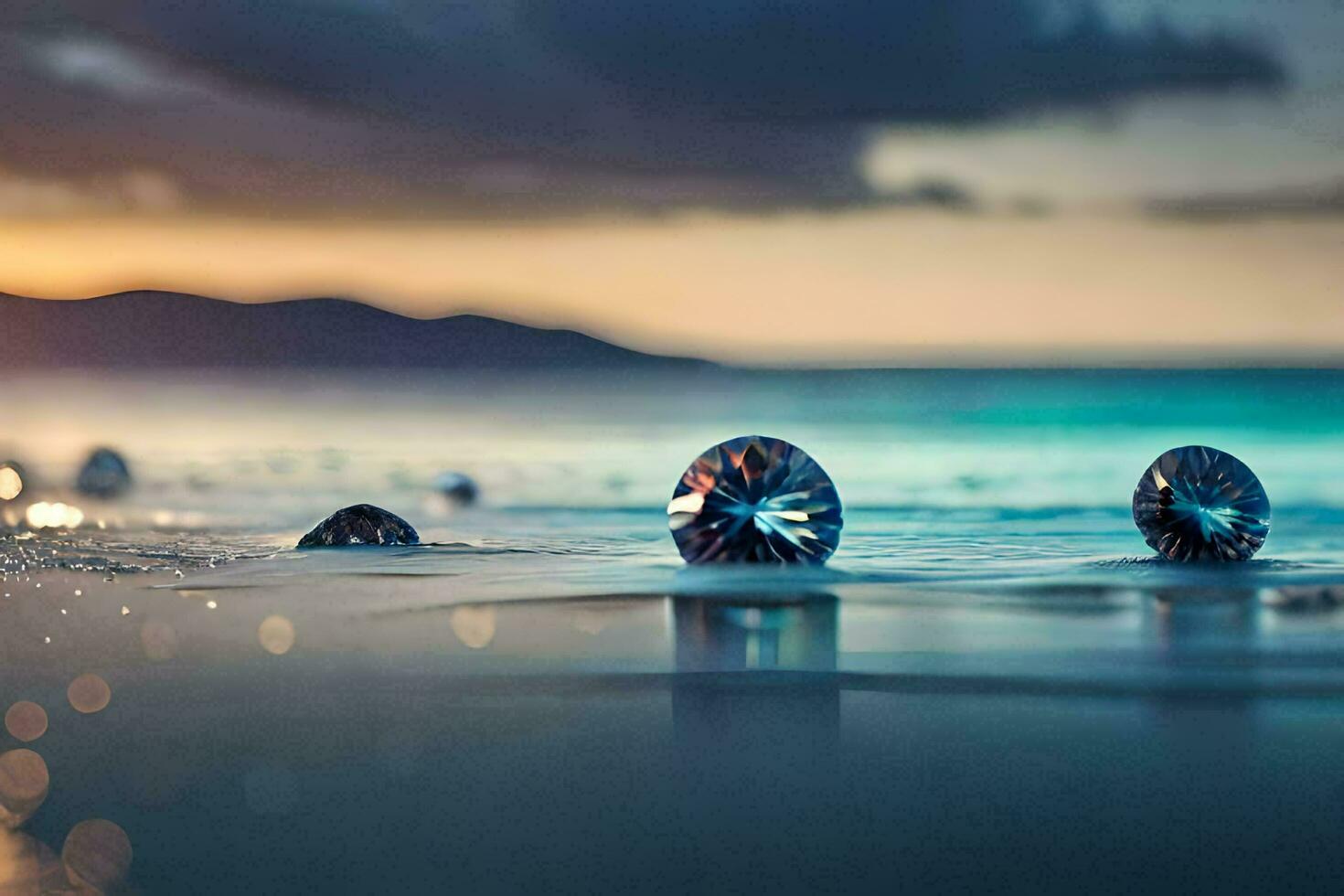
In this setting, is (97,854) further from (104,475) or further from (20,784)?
(104,475)

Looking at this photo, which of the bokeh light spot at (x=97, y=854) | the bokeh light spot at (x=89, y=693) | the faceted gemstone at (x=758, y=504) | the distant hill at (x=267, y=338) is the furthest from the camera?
the distant hill at (x=267, y=338)

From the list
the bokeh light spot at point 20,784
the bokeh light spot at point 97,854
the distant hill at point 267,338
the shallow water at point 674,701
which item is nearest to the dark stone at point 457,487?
the shallow water at point 674,701

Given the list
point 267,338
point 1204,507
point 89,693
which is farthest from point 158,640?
point 267,338

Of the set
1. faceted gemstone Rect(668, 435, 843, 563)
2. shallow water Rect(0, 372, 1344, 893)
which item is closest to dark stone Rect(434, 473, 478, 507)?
shallow water Rect(0, 372, 1344, 893)

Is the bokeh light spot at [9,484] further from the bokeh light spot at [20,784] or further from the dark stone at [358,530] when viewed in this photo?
the bokeh light spot at [20,784]

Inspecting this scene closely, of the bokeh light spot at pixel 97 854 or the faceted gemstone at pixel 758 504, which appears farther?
the faceted gemstone at pixel 758 504

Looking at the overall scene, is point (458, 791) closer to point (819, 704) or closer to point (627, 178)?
point (819, 704)

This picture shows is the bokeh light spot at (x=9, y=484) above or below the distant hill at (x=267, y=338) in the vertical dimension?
below
